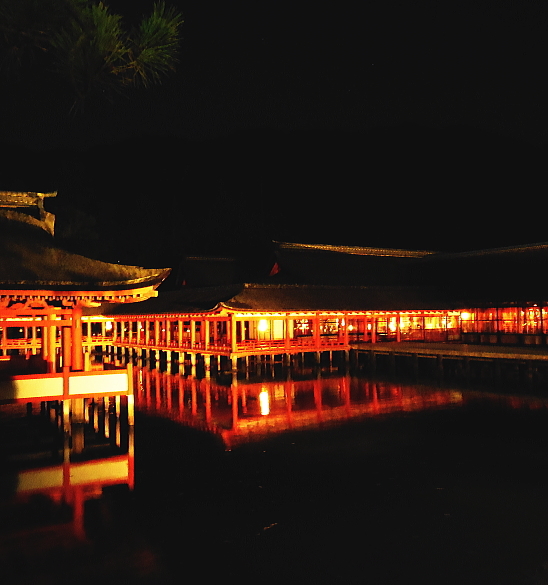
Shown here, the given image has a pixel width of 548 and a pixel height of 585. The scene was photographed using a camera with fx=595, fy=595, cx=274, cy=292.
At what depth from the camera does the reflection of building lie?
13445 millimetres

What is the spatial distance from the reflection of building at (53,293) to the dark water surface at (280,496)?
156cm

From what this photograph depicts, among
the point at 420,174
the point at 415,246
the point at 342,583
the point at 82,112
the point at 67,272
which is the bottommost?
the point at 342,583

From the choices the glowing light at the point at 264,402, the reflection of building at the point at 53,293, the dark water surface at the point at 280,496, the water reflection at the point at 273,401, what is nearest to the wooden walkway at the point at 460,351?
the water reflection at the point at 273,401

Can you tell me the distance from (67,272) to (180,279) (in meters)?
28.7

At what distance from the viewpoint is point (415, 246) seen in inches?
2977

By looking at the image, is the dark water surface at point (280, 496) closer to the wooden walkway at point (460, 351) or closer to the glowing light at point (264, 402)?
the glowing light at point (264, 402)

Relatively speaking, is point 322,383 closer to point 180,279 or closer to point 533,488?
point 533,488

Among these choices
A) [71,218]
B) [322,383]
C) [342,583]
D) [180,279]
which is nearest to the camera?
[342,583]

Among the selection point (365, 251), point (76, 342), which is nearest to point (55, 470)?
point (76, 342)

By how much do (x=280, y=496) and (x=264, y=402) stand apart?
9.64 m

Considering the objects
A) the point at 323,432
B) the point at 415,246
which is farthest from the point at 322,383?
the point at 415,246

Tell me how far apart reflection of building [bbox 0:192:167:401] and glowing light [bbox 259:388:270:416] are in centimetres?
531

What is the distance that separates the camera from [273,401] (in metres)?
20.0

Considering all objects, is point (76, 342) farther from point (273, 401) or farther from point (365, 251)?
point (365, 251)
